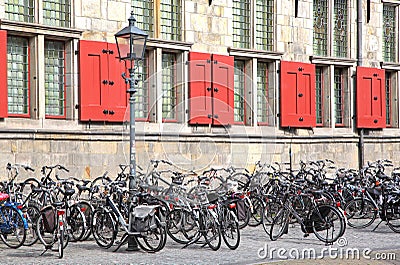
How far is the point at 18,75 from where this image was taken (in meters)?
14.4

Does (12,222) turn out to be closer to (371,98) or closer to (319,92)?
(319,92)

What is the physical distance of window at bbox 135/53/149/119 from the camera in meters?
16.0

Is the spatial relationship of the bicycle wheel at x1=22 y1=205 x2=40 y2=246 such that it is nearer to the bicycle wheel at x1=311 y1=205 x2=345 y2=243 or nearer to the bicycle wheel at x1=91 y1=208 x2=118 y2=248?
the bicycle wheel at x1=91 y1=208 x2=118 y2=248

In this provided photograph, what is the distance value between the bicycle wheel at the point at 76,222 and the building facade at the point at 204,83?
329cm

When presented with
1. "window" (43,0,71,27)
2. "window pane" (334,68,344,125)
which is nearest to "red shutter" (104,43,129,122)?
"window" (43,0,71,27)

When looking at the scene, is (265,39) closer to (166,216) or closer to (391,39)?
(391,39)

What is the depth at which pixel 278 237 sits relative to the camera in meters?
11.9

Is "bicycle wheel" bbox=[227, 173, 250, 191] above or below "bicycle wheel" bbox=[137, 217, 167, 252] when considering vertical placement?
above

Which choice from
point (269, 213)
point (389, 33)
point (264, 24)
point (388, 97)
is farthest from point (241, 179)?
point (389, 33)

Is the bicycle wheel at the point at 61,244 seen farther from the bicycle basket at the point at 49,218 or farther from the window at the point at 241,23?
the window at the point at 241,23

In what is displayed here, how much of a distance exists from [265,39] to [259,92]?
4.03 ft

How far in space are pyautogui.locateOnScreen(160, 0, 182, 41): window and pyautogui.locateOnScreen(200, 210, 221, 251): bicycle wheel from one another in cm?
676

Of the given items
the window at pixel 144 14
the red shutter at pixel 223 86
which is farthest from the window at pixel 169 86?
the red shutter at pixel 223 86

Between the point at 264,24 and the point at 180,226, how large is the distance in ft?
28.8
